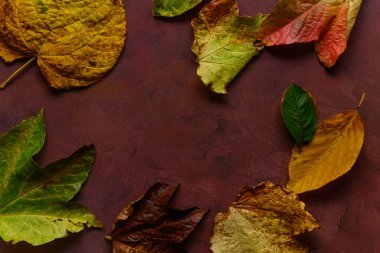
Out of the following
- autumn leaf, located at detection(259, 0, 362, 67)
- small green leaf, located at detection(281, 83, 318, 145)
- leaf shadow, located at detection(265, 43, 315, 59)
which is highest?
autumn leaf, located at detection(259, 0, 362, 67)

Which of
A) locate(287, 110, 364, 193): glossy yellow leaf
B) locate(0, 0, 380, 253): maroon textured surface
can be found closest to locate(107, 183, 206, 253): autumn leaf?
locate(0, 0, 380, 253): maroon textured surface

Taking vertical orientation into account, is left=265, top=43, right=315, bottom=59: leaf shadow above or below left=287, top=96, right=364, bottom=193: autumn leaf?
above

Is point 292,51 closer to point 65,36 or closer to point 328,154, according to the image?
point 328,154

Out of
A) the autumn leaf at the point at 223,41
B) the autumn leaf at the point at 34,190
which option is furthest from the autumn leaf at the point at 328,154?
the autumn leaf at the point at 34,190

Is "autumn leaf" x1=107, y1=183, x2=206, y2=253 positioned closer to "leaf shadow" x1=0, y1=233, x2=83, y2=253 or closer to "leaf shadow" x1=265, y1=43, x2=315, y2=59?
"leaf shadow" x1=0, y1=233, x2=83, y2=253

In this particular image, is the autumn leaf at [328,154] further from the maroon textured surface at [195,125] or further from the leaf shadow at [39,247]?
the leaf shadow at [39,247]

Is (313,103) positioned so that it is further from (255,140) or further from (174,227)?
(174,227)

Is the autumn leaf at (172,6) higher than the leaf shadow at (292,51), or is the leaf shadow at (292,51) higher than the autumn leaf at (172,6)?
the autumn leaf at (172,6)
